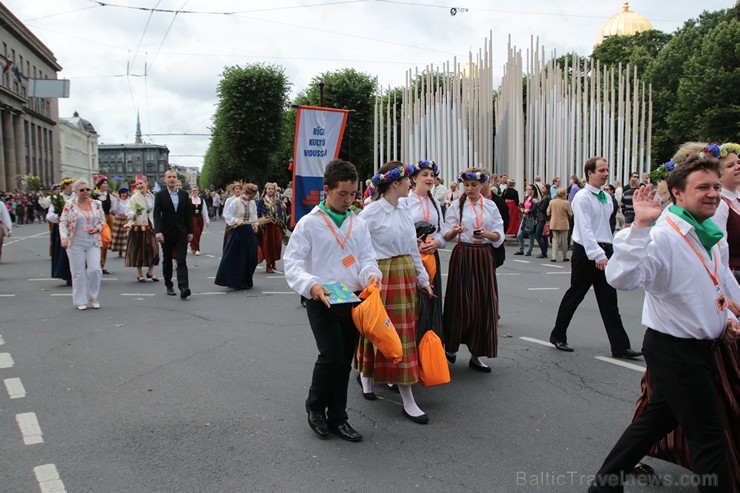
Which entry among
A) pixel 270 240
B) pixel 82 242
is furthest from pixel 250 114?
pixel 82 242

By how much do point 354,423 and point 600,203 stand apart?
363cm

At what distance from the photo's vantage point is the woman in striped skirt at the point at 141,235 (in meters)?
12.3

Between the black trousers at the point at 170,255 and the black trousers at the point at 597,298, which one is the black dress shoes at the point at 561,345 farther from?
the black trousers at the point at 170,255

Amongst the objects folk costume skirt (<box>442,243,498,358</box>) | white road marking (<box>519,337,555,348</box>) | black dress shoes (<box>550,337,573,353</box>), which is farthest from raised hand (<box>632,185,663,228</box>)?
white road marking (<box>519,337,555,348</box>)

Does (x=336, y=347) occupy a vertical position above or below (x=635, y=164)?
below

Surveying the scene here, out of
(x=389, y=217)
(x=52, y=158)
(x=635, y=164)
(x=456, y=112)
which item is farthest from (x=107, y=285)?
(x=52, y=158)

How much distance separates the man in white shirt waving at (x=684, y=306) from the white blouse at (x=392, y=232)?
2.10 meters

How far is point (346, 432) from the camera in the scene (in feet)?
14.0

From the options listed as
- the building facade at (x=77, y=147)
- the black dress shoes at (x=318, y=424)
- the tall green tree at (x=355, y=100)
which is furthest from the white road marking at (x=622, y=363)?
the building facade at (x=77, y=147)

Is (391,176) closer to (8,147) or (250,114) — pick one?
(250,114)

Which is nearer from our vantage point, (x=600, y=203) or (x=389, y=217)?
(x=389, y=217)

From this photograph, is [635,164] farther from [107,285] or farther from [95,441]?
[95,441]

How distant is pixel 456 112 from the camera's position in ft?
80.2

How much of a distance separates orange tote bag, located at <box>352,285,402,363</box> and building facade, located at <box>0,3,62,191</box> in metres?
58.9
